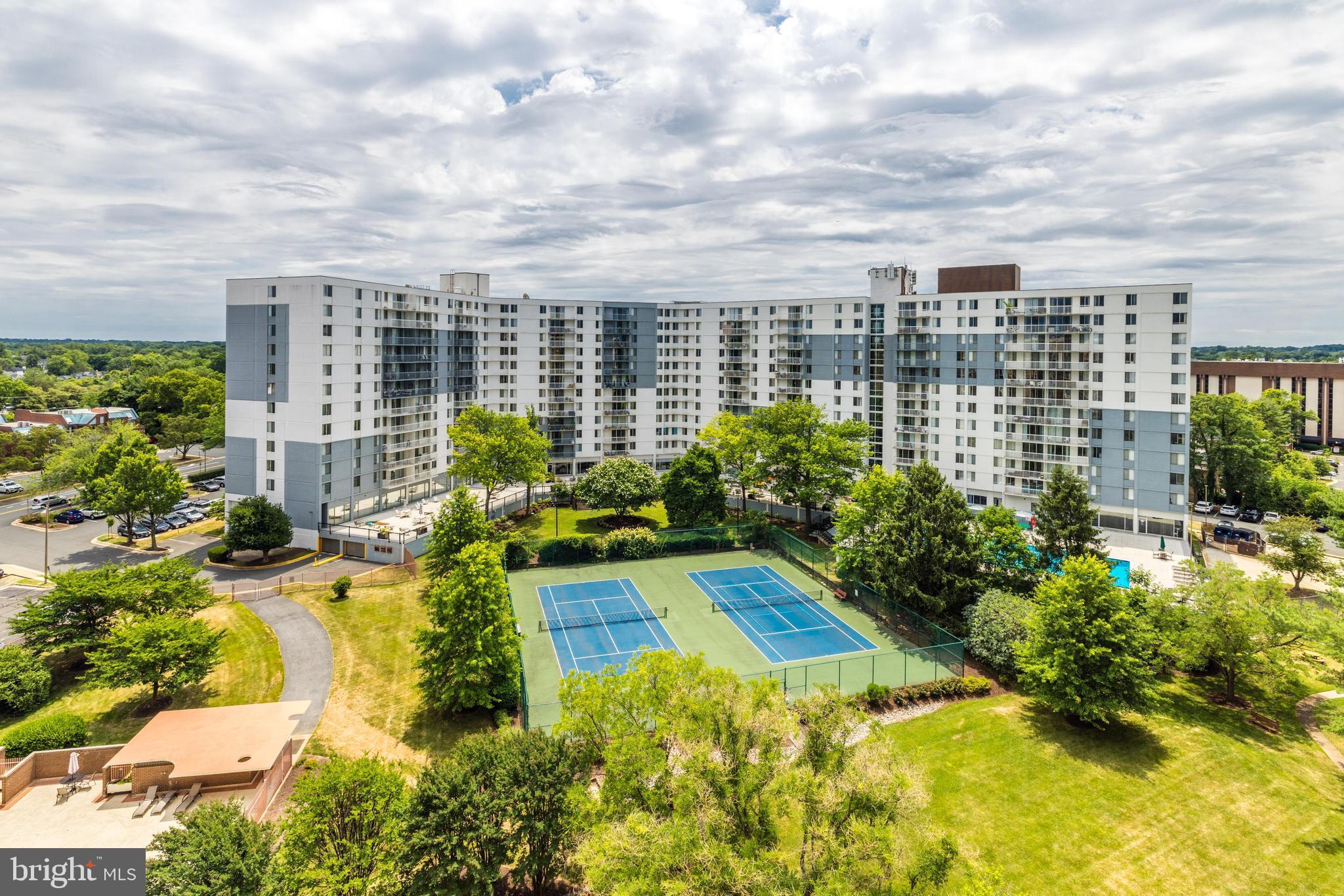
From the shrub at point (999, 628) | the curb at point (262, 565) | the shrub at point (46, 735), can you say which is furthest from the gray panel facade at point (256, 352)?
the shrub at point (999, 628)

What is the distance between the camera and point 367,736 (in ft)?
100

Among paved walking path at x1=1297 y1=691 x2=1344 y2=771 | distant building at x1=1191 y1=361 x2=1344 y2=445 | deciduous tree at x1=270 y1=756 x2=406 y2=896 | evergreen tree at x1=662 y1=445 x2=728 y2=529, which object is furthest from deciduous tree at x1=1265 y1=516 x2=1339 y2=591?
distant building at x1=1191 y1=361 x2=1344 y2=445

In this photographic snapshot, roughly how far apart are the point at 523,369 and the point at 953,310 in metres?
48.7

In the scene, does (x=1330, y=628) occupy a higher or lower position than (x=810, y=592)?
higher

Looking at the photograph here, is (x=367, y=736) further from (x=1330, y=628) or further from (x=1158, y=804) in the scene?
(x=1330, y=628)

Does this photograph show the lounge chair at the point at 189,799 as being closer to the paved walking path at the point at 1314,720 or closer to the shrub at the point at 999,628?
the shrub at the point at 999,628

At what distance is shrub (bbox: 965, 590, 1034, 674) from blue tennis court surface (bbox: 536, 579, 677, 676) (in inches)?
693

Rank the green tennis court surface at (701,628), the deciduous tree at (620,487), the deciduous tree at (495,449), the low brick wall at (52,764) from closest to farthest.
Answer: the low brick wall at (52,764) → the green tennis court surface at (701,628) → the deciduous tree at (495,449) → the deciduous tree at (620,487)

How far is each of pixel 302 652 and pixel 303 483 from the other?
21.4 metres

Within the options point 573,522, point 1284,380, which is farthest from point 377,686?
point 1284,380

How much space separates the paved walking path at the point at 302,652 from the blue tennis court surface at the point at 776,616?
24365mm

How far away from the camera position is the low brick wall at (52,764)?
88.2 ft

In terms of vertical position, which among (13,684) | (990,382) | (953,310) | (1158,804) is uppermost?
(953,310)

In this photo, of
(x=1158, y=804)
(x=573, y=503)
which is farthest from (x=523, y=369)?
(x=1158, y=804)
